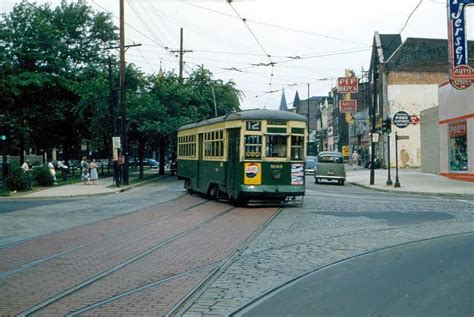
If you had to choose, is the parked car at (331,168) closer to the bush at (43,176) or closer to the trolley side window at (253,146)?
the bush at (43,176)

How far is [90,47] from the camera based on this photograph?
5097 cm

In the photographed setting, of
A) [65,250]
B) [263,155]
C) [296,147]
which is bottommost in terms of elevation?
[65,250]

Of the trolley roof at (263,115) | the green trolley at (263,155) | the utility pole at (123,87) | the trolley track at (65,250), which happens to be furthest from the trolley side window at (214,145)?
the utility pole at (123,87)

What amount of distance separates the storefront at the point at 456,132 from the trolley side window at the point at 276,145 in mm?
15732

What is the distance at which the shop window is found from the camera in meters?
31.4

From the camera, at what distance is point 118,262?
31.0 ft

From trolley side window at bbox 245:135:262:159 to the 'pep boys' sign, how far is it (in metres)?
13.2

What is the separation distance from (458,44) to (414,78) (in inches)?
1084

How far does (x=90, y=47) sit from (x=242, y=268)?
45623 millimetres

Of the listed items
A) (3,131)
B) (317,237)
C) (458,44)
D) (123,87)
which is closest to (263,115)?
(317,237)

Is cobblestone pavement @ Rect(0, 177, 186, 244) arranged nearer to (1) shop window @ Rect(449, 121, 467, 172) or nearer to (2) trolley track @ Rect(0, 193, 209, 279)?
(2) trolley track @ Rect(0, 193, 209, 279)

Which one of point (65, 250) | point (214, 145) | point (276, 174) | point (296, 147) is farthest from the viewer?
point (214, 145)

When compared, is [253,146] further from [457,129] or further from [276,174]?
[457,129]

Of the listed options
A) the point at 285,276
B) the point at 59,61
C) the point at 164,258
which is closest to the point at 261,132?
the point at 164,258
